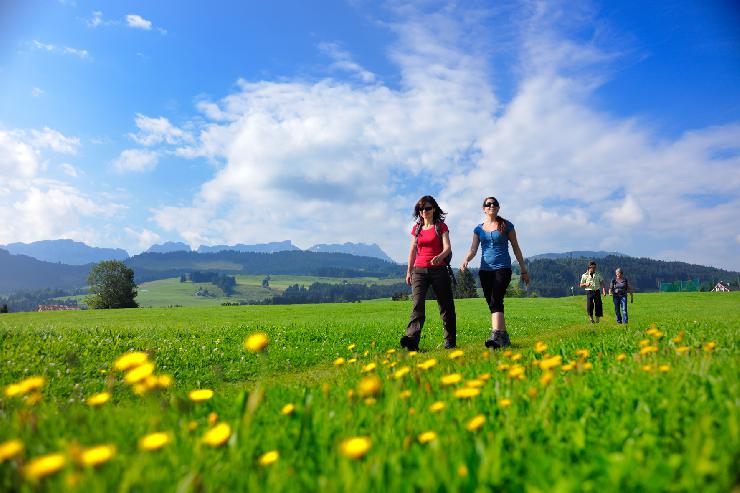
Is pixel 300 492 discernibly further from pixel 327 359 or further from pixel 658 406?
pixel 327 359

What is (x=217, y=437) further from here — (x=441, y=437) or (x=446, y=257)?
(x=446, y=257)

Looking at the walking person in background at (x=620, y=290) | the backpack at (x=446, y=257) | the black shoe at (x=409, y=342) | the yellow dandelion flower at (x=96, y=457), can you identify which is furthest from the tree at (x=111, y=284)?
the yellow dandelion flower at (x=96, y=457)

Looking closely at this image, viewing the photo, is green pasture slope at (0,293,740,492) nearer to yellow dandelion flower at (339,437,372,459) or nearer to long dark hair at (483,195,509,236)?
yellow dandelion flower at (339,437,372,459)

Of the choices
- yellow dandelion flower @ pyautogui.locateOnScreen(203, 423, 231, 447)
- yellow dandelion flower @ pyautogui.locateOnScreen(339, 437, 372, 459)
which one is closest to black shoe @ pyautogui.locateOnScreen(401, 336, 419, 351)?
yellow dandelion flower @ pyautogui.locateOnScreen(203, 423, 231, 447)

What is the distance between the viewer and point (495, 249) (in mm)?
9805

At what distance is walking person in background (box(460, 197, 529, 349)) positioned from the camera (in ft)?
31.9

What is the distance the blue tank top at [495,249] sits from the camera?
9.76 meters

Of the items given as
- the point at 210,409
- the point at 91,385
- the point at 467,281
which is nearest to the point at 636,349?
Result: the point at 210,409

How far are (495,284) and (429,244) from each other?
5.61 ft

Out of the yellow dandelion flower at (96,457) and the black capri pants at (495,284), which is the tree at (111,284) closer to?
the black capri pants at (495,284)

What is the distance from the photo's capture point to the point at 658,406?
3219mm

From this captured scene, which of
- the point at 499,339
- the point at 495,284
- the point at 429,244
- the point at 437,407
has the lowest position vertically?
the point at 499,339

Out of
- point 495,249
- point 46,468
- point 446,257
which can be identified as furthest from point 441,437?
point 446,257

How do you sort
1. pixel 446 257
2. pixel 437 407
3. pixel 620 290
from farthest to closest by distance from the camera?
pixel 620 290 < pixel 446 257 < pixel 437 407
